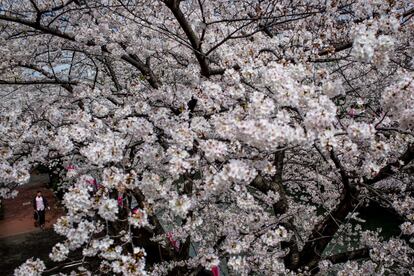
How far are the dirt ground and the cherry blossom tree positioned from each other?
5.14 metres

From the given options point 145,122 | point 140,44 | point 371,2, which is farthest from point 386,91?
point 140,44

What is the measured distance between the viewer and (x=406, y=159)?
4000mm

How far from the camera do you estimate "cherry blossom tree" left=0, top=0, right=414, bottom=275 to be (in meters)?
3.03

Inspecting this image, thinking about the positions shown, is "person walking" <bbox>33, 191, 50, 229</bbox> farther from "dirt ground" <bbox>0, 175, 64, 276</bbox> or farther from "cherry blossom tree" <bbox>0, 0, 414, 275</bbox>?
"cherry blossom tree" <bbox>0, 0, 414, 275</bbox>

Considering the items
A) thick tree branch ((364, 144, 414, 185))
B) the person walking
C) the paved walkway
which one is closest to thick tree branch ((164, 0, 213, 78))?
thick tree branch ((364, 144, 414, 185))

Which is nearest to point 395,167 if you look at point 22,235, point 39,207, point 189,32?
point 189,32

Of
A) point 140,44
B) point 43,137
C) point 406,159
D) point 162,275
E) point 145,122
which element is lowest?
point 162,275

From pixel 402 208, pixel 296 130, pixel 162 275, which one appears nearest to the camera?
pixel 296 130

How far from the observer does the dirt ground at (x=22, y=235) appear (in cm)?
1055

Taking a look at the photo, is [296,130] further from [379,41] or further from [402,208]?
[402,208]

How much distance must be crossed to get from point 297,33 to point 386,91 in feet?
11.8

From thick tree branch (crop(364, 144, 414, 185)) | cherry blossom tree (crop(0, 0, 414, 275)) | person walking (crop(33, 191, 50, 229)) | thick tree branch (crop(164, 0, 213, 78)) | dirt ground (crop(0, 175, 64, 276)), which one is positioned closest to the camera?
cherry blossom tree (crop(0, 0, 414, 275))

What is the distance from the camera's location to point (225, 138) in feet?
10.9

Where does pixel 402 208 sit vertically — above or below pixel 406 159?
below
